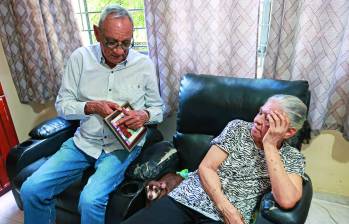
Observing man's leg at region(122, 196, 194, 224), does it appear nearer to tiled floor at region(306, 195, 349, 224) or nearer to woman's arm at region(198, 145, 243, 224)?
woman's arm at region(198, 145, 243, 224)

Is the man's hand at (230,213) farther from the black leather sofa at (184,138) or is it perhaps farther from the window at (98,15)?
the window at (98,15)

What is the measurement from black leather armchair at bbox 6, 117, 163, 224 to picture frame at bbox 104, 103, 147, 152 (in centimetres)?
14

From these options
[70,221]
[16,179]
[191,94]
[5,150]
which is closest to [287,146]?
[191,94]

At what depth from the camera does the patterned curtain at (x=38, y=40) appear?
2.05 meters

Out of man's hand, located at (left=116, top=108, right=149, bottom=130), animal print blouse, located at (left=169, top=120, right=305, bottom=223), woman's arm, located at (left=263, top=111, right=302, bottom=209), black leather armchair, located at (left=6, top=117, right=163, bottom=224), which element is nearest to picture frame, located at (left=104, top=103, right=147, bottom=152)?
man's hand, located at (left=116, top=108, right=149, bottom=130)

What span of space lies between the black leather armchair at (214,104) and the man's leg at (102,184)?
12.9 inches

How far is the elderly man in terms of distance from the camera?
142 centimetres

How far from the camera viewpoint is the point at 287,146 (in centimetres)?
122

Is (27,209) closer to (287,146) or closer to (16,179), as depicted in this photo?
(16,179)

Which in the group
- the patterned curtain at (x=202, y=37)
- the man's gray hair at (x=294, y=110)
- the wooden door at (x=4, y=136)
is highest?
the patterned curtain at (x=202, y=37)

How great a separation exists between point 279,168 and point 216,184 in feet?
0.98

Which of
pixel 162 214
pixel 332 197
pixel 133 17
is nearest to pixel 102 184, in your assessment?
pixel 162 214

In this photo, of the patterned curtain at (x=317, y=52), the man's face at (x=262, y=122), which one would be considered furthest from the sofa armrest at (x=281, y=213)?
the patterned curtain at (x=317, y=52)

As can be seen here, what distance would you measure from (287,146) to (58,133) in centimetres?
136
